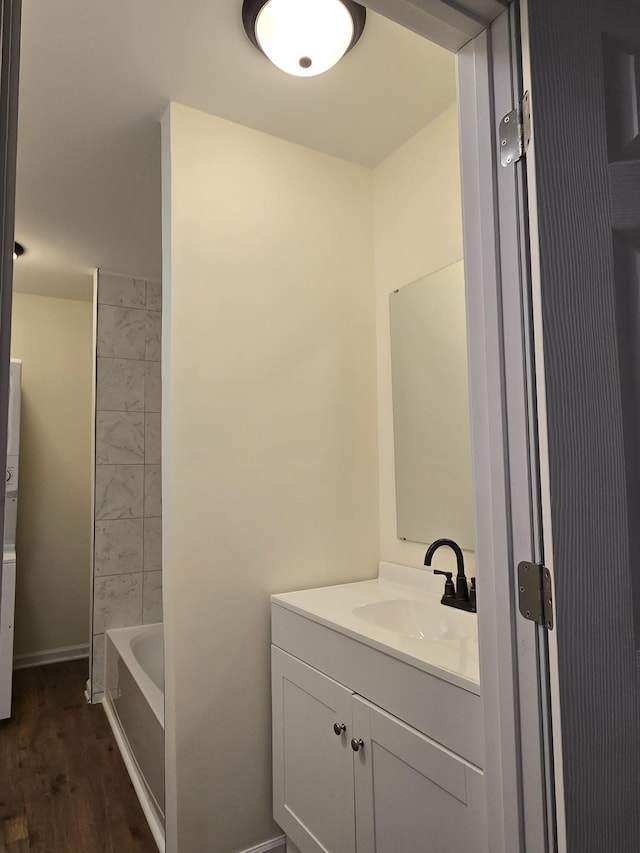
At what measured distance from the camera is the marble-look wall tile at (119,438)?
357 centimetres

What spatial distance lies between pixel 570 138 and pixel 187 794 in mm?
2033

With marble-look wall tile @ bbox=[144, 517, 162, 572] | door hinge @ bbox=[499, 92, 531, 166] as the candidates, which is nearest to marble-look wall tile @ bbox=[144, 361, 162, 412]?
marble-look wall tile @ bbox=[144, 517, 162, 572]

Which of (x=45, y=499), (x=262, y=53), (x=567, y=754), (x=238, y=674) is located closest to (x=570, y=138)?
(x=567, y=754)

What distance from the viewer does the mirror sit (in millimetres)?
1954

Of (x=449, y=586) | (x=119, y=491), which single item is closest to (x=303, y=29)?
(x=449, y=586)

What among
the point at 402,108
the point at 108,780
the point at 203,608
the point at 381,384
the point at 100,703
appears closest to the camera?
the point at 203,608

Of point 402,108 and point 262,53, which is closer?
point 262,53

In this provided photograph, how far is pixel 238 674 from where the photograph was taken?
1947mm

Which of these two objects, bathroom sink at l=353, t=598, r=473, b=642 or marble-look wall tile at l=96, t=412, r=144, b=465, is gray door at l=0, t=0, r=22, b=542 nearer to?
bathroom sink at l=353, t=598, r=473, b=642

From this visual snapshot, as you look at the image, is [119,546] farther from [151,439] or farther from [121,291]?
[121,291]

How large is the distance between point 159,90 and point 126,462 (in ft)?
7.55

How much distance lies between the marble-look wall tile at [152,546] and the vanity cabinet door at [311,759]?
1.87 metres

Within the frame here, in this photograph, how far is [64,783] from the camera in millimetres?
2492

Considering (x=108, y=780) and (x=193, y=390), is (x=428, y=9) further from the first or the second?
(x=108, y=780)
